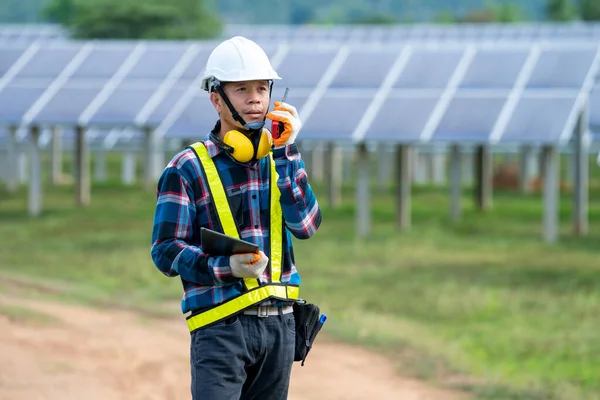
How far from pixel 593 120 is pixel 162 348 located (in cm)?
1570

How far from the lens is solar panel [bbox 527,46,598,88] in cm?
2194

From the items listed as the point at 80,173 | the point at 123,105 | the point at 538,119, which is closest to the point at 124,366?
the point at 538,119

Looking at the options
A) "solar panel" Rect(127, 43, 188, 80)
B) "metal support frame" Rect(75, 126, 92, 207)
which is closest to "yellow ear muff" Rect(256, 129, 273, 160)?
"solar panel" Rect(127, 43, 188, 80)

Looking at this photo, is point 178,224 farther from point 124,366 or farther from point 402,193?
point 402,193

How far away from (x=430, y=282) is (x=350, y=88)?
830cm

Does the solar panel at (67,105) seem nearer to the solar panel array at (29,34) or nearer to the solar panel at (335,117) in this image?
the solar panel at (335,117)

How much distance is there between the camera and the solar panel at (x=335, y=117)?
21.9m

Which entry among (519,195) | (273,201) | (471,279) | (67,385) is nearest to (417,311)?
(471,279)

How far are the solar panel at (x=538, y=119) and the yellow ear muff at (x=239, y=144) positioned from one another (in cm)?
1614

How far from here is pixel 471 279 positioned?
1580 cm

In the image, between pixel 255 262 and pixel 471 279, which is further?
pixel 471 279

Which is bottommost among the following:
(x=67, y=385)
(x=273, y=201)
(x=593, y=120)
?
(x=67, y=385)

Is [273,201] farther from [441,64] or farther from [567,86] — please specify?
[441,64]

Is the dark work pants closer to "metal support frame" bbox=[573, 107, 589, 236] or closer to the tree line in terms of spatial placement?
"metal support frame" bbox=[573, 107, 589, 236]
